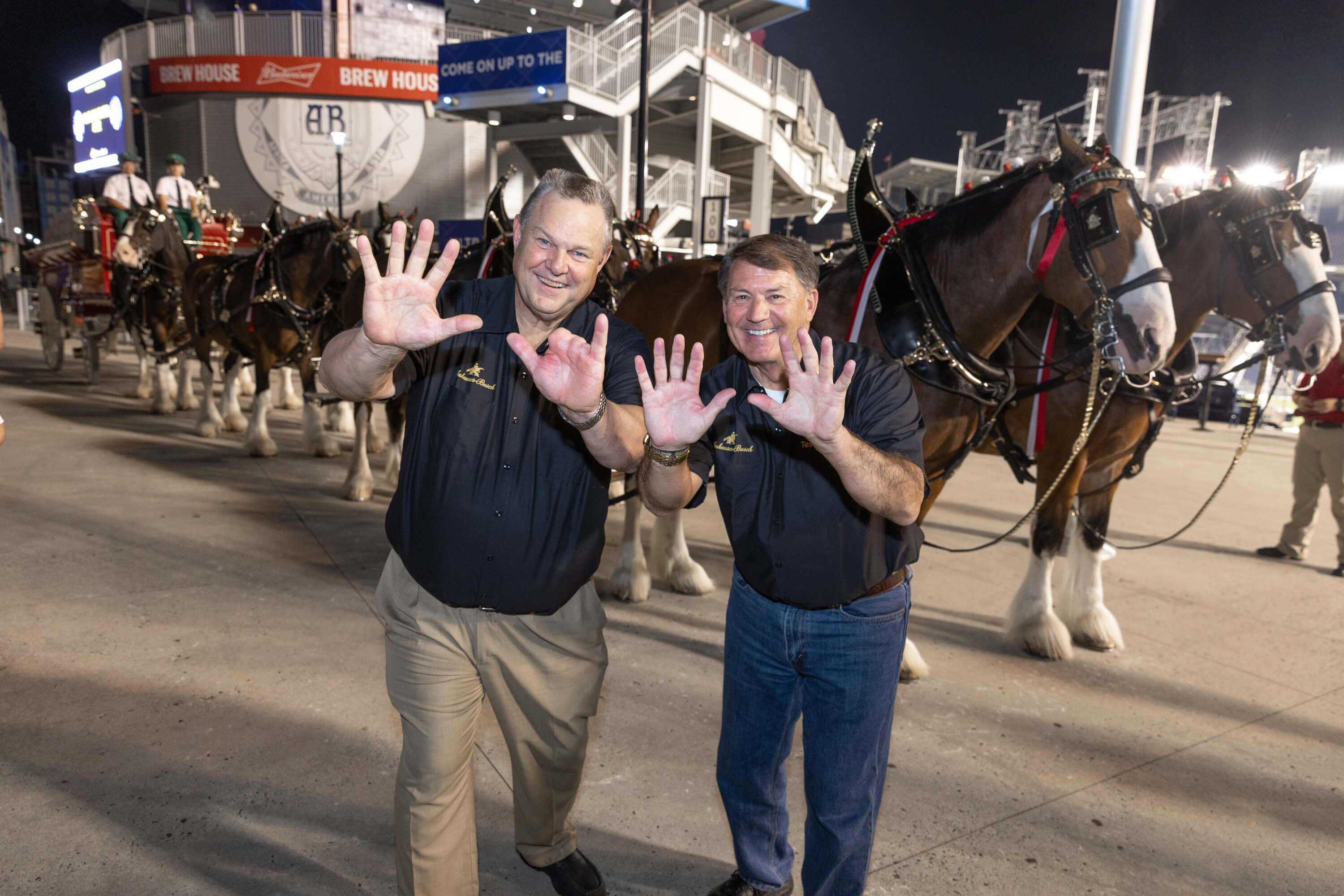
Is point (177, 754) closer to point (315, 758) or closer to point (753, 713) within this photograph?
point (315, 758)

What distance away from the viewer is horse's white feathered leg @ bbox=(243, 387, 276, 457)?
857 centimetres

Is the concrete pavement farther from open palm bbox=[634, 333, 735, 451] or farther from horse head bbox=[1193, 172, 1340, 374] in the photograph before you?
horse head bbox=[1193, 172, 1340, 374]

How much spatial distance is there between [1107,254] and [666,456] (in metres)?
2.59

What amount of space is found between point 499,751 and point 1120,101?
8434 mm

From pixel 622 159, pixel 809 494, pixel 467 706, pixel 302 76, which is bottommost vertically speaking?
pixel 467 706

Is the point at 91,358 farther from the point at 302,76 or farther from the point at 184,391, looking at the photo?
the point at 302,76

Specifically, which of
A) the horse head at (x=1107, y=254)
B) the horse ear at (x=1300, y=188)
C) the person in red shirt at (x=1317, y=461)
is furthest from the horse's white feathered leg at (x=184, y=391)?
the person in red shirt at (x=1317, y=461)

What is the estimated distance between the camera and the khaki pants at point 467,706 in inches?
81.0

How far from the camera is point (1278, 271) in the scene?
14.5 feet

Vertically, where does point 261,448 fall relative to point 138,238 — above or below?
below

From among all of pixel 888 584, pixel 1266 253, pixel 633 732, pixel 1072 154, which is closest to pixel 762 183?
pixel 1266 253

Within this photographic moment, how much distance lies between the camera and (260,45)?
27.7m

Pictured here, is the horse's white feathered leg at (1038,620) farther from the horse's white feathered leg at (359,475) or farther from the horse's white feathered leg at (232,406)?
the horse's white feathered leg at (232,406)

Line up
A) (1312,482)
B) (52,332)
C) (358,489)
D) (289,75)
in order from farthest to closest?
1. (289,75)
2. (52,332)
3. (358,489)
4. (1312,482)
